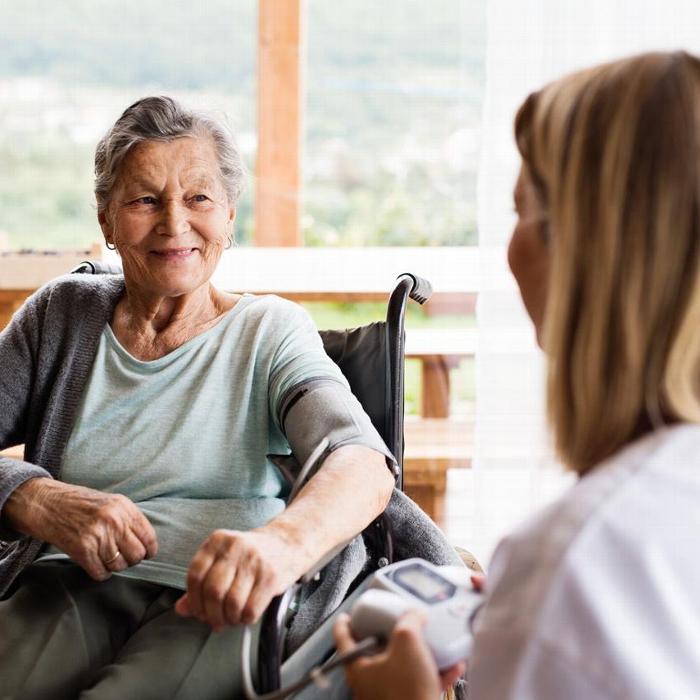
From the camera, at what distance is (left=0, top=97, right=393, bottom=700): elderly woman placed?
1.39 m

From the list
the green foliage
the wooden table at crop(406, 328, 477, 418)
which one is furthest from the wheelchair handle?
the green foliage

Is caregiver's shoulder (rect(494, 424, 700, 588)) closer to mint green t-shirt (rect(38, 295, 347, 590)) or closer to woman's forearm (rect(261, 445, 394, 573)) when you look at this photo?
woman's forearm (rect(261, 445, 394, 573))

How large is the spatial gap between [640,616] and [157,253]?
111 centimetres

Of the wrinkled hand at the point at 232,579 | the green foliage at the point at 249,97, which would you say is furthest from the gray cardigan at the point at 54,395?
the green foliage at the point at 249,97

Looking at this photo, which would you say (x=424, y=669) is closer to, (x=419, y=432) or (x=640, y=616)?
(x=640, y=616)

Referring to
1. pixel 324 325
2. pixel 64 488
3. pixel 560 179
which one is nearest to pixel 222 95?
pixel 324 325

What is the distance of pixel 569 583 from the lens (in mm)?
772

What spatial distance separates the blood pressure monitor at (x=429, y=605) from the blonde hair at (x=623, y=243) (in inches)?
10.2

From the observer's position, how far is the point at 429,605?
108 centimetres

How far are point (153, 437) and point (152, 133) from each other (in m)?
0.50

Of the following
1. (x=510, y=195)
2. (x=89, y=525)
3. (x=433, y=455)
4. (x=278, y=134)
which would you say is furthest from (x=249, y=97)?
(x=89, y=525)

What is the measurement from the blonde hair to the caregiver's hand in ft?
2.42

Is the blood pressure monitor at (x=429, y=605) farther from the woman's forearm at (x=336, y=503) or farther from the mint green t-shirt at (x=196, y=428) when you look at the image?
the mint green t-shirt at (x=196, y=428)

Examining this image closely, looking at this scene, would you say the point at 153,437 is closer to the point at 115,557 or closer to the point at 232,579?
the point at 115,557
